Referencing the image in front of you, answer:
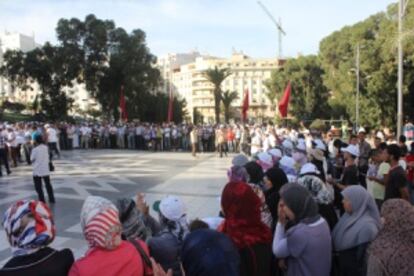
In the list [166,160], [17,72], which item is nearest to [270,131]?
[166,160]

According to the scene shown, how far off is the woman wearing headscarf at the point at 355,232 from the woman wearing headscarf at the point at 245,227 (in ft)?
3.15

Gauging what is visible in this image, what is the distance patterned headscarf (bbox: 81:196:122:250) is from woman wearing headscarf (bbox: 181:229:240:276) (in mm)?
468

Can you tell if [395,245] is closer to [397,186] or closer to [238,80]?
[397,186]

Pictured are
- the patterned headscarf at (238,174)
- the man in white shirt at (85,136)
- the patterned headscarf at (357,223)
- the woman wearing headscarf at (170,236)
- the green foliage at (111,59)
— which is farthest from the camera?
the green foliage at (111,59)

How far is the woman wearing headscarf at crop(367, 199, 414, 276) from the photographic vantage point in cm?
298

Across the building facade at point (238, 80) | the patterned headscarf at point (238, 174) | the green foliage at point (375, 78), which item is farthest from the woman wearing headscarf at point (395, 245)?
the building facade at point (238, 80)

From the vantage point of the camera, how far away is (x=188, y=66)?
141625 millimetres

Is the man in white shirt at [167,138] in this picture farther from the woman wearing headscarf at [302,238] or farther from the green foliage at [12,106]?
the green foliage at [12,106]

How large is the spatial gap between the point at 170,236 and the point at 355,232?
171 cm

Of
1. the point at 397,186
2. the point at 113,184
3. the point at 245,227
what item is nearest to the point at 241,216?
the point at 245,227

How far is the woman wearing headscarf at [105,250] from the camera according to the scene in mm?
2645

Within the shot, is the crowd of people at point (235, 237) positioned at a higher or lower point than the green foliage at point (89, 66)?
lower

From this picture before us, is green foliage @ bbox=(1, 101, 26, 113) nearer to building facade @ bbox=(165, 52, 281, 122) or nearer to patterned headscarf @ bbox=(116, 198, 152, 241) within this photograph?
patterned headscarf @ bbox=(116, 198, 152, 241)

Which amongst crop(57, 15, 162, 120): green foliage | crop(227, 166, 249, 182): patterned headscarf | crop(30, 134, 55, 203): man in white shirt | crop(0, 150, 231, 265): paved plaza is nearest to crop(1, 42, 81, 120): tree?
crop(57, 15, 162, 120): green foliage
